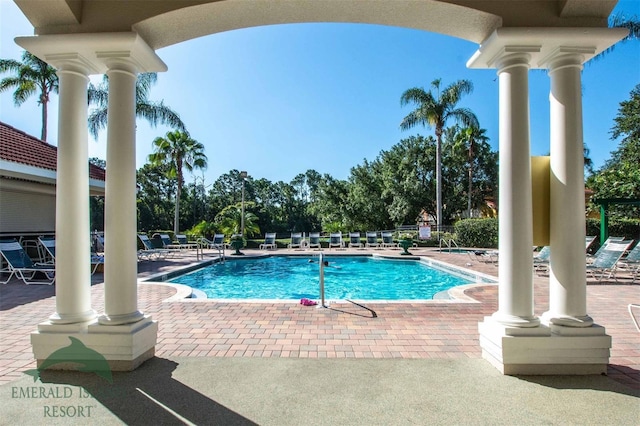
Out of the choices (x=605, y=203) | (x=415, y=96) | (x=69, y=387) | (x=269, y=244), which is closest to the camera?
(x=69, y=387)

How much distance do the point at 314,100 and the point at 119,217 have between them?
18.6m

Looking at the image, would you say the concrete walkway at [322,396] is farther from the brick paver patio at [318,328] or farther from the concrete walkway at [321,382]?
the brick paver patio at [318,328]

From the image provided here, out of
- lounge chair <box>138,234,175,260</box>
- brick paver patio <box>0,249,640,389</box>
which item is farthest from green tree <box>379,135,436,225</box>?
brick paver patio <box>0,249,640,389</box>

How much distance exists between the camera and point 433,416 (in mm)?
2484

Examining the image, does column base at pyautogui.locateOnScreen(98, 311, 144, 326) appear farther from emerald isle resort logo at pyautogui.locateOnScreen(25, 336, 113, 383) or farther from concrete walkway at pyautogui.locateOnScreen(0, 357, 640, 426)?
concrete walkway at pyautogui.locateOnScreen(0, 357, 640, 426)

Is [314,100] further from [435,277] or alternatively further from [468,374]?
[468,374]

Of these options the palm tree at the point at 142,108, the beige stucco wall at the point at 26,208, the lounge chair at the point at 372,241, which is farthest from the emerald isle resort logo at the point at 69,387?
the lounge chair at the point at 372,241

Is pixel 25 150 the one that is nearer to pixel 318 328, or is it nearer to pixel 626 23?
pixel 318 328

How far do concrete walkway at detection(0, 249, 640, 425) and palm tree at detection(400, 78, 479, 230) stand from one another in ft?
60.6

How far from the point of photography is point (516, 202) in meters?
3.27

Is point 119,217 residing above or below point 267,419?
above

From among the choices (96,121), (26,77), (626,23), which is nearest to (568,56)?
(626,23)

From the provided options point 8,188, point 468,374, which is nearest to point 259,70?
point 8,188

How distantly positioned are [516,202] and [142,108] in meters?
21.8
